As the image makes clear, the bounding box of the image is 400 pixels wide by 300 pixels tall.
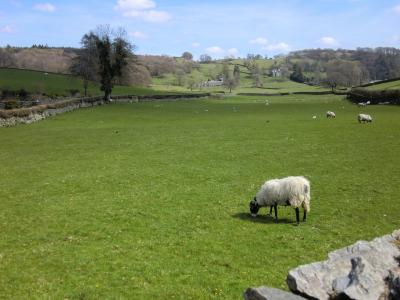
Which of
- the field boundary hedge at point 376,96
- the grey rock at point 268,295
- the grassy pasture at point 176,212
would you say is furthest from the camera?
the field boundary hedge at point 376,96

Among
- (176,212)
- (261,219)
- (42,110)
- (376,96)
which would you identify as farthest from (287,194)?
(376,96)

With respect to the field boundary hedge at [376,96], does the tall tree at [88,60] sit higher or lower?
higher

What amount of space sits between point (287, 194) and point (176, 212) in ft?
18.0

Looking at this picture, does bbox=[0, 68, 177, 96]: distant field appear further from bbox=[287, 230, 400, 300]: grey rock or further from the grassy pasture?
bbox=[287, 230, 400, 300]: grey rock

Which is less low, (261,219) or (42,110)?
(42,110)

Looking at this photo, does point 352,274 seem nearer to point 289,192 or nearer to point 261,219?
point 289,192

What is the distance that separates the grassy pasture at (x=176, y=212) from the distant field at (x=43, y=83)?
71278 millimetres

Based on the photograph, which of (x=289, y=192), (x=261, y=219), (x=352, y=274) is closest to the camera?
(x=352, y=274)

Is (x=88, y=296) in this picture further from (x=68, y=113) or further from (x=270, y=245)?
(x=68, y=113)

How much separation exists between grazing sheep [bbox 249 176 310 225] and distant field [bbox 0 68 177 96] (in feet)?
310

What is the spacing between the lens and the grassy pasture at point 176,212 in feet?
48.3

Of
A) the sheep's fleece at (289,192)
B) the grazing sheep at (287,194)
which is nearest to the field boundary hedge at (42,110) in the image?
the grazing sheep at (287,194)

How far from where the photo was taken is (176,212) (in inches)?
864

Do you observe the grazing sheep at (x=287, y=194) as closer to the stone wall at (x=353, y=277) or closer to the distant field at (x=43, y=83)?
the stone wall at (x=353, y=277)
